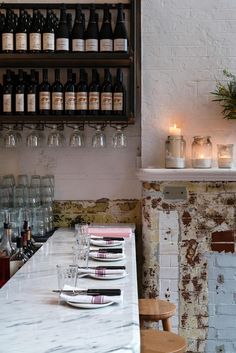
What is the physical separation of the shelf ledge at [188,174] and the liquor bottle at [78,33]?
0.98 meters

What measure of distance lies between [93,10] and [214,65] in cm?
98

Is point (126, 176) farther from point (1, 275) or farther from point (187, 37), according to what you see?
point (1, 275)

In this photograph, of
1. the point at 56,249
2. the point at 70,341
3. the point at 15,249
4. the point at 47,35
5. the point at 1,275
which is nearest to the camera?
the point at 70,341

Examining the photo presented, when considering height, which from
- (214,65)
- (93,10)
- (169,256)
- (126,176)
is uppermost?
(93,10)

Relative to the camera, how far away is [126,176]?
4.41m

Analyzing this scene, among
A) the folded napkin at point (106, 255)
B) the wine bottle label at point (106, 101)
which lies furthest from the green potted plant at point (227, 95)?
the folded napkin at point (106, 255)

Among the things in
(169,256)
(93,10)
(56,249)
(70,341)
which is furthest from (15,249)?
(93,10)

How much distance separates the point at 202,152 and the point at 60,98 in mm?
1098

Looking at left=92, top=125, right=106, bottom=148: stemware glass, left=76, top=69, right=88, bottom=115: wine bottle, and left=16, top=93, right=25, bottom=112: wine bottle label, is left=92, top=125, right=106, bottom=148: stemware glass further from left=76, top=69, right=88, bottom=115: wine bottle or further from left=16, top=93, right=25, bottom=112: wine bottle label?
left=16, top=93, right=25, bottom=112: wine bottle label

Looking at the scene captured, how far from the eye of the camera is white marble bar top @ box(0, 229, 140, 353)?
1664 mm

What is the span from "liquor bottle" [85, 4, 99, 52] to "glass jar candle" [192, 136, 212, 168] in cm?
98

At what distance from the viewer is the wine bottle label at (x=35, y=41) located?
399 cm

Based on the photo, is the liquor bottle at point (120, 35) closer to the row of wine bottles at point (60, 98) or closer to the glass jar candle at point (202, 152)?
the row of wine bottles at point (60, 98)

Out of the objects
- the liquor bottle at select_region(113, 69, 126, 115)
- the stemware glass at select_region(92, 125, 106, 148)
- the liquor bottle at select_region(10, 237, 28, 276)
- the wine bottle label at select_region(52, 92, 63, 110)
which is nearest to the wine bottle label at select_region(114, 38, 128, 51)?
the liquor bottle at select_region(113, 69, 126, 115)
